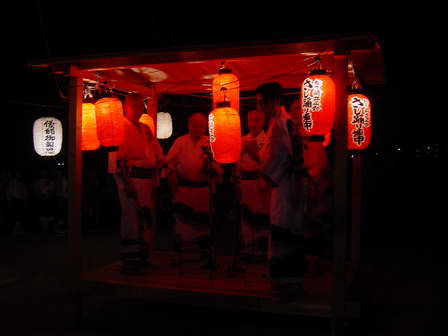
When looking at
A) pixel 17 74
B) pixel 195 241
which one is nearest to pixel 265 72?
pixel 195 241

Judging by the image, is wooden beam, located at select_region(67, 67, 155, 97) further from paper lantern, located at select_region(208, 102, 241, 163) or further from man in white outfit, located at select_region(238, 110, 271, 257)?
man in white outfit, located at select_region(238, 110, 271, 257)

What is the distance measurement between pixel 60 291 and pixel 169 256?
182 cm

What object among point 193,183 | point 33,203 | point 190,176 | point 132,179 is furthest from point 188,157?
point 33,203

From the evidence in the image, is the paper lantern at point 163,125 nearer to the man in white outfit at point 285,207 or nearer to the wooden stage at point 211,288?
the wooden stage at point 211,288

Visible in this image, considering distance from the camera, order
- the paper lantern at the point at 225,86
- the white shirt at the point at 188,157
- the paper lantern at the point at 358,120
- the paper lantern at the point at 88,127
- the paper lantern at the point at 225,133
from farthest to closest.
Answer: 1. the white shirt at the point at 188,157
2. the paper lantern at the point at 358,120
3. the paper lantern at the point at 88,127
4. the paper lantern at the point at 225,86
5. the paper lantern at the point at 225,133

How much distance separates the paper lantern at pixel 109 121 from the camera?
5523 millimetres

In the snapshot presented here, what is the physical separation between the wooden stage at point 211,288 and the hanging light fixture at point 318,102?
6.04ft

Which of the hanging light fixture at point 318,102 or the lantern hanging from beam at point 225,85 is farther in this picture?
the lantern hanging from beam at point 225,85

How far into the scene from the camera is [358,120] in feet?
20.3

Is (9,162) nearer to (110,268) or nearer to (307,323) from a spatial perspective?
(110,268)

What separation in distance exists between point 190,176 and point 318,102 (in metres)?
2.41

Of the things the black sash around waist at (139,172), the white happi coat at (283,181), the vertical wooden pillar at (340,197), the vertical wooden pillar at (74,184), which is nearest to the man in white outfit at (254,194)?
the black sash around waist at (139,172)

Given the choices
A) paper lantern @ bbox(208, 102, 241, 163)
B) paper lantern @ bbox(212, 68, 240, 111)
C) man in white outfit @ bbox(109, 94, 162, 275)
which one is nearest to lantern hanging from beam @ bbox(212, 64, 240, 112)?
paper lantern @ bbox(212, 68, 240, 111)

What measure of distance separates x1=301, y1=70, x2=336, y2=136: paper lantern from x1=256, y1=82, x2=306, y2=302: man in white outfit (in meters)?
0.22
